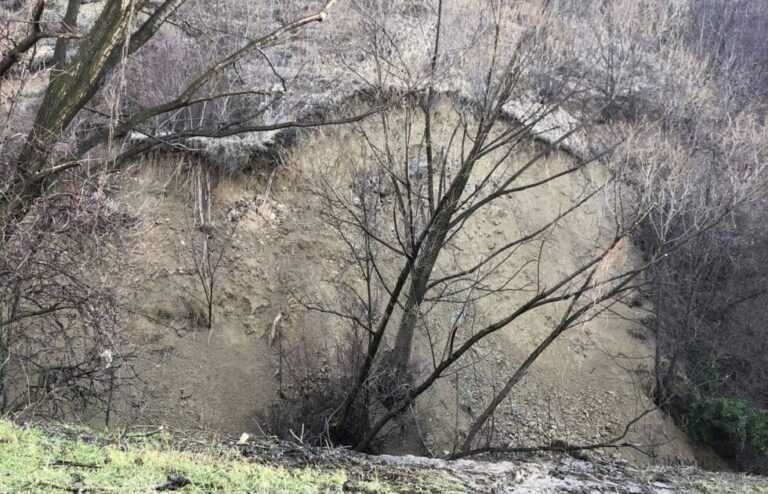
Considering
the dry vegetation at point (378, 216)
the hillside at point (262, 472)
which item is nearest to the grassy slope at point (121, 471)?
the hillside at point (262, 472)

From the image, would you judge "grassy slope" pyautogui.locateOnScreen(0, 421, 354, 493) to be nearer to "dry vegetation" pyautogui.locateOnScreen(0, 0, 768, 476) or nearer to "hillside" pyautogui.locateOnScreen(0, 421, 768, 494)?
"hillside" pyautogui.locateOnScreen(0, 421, 768, 494)

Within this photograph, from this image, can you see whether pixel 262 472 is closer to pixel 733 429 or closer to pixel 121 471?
pixel 121 471

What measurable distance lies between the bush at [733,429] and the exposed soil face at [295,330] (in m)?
0.52

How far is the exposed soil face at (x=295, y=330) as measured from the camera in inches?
484

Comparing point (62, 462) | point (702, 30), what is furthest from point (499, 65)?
point (702, 30)

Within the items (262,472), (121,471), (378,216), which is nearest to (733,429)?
(378,216)

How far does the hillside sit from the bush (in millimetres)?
8133

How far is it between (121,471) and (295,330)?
9.37 meters

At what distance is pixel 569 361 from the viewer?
14859mm

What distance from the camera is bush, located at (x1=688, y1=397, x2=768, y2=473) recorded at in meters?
13.2

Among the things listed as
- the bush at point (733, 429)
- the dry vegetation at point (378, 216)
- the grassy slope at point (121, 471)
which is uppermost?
the dry vegetation at point (378, 216)

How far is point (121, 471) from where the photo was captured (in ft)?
13.1

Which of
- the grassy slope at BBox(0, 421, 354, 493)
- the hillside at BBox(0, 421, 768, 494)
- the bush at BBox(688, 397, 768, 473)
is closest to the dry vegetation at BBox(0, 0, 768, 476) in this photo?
the bush at BBox(688, 397, 768, 473)

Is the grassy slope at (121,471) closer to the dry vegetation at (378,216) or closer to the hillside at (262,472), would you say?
the hillside at (262,472)
